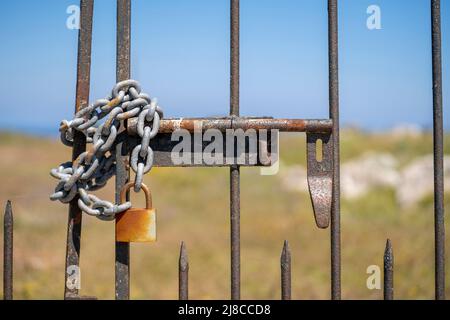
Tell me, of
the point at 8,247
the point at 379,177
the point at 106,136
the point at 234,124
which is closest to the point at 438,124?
the point at 234,124

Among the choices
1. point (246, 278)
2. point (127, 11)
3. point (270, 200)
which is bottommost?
point (246, 278)

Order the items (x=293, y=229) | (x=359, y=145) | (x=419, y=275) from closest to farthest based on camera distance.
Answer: (x=419, y=275)
(x=293, y=229)
(x=359, y=145)

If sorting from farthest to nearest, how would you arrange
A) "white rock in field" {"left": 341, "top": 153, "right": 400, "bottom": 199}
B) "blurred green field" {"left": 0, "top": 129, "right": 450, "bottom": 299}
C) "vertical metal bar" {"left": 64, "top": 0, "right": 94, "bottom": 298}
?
"white rock in field" {"left": 341, "top": 153, "right": 400, "bottom": 199} < "blurred green field" {"left": 0, "top": 129, "right": 450, "bottom": 299} < "vertical metal bar" {"left": 64, "top": 0, "right": 94, "bottom": 298}

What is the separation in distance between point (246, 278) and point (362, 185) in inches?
286

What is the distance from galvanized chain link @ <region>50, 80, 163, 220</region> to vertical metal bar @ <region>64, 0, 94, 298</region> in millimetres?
54

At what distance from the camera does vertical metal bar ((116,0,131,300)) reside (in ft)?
5.86

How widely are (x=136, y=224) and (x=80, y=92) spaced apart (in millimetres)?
494

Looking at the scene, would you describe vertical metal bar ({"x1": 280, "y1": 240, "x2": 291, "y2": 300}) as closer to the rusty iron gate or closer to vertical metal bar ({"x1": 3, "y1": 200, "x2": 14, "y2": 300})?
the rusty iron gate

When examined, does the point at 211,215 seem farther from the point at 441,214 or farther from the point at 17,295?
the point at 441,214

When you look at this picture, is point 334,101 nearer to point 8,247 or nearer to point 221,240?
point 8,247

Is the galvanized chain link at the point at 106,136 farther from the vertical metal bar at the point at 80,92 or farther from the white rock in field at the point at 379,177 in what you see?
the white rock in field at the point at 379,177

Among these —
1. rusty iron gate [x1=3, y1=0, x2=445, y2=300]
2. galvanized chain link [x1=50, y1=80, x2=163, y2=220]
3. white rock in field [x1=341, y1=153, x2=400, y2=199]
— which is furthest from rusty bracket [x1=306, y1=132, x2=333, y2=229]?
white rock in field [x1=341, y1=153, x2=400, y2=199]

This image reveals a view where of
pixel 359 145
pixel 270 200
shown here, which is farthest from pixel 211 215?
pixel 359 145

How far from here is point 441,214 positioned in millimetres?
1945
